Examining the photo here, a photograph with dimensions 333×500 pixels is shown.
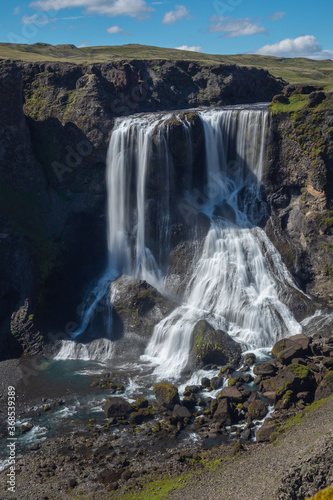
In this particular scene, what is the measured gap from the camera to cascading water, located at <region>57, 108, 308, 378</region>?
4084 centimetres

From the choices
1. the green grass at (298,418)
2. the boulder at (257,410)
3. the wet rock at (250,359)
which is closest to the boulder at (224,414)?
the boulder at (257,410)

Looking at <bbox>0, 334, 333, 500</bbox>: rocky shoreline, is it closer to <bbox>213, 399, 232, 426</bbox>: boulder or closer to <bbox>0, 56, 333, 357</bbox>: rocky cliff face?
<bbox>213, 399, 232, 426</bbox>: boulder

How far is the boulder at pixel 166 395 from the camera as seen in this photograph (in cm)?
3041

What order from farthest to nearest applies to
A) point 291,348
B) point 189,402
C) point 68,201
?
1. point 68,201
2. point 291,348
3. point 189,402

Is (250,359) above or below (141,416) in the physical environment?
above

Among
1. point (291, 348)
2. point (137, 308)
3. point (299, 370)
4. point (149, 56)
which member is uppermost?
point (149, 56)

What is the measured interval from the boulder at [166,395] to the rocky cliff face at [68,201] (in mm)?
13757

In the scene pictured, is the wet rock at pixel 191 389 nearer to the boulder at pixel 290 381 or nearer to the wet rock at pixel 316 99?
the boulder at pixel 290 381

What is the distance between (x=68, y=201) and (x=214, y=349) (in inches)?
895

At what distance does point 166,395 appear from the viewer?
101 feet

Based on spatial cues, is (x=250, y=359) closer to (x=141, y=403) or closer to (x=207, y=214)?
(x=141, y=403)

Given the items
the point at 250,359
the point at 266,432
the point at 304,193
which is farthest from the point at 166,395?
the point at 304,193

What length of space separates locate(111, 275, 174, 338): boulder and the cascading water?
1022mm

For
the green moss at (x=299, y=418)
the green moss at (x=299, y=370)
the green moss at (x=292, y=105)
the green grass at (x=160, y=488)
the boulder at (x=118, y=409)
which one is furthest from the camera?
the green moss at (x=292, y=105)
